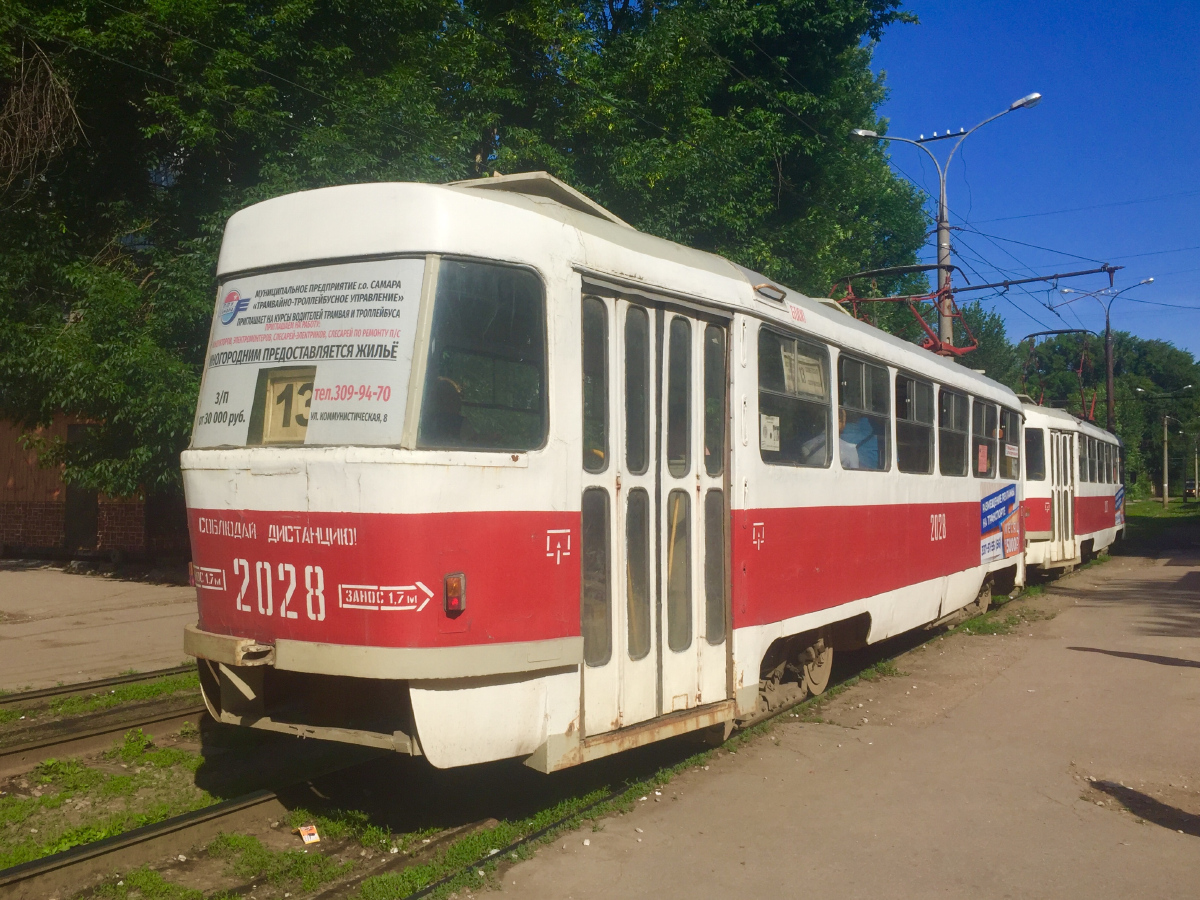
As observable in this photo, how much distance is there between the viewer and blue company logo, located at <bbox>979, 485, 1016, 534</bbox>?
12297mm

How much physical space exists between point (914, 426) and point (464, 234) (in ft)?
19.9

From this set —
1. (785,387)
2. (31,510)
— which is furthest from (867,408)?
(31,510)

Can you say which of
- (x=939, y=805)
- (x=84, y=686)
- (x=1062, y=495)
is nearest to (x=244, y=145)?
(x=84, y=686)

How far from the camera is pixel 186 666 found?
A: 9750 millimetres

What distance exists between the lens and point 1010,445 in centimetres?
1367

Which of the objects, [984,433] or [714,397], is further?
[984,433]

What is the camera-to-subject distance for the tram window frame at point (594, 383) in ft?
17.5

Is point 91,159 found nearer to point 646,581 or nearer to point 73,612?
point 73,612

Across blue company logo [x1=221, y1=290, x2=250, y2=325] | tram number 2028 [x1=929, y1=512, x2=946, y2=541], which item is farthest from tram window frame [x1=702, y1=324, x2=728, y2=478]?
tram number 2028 [x1=929, y1=512, x2=946, y2=541]

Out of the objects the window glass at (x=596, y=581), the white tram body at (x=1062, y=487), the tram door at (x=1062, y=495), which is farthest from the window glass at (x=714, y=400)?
the tram door at (x=1062, y=495)

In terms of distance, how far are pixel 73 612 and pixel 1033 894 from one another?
12.9 meters

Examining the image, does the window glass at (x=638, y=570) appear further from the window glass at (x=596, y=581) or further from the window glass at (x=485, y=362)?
the window glass at (x=485, y=362)

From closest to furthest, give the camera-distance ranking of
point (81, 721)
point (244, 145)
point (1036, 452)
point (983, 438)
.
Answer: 1. point (81, 721)
2. point (983, 438)
3. point (244, 145)
4. point (1036, 452)

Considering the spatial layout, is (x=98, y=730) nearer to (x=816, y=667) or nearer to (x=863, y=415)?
(x=816, y=667)
